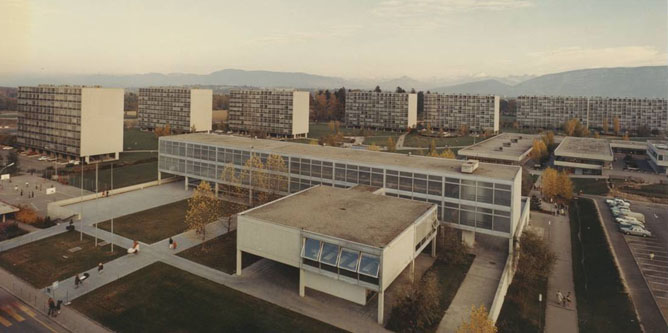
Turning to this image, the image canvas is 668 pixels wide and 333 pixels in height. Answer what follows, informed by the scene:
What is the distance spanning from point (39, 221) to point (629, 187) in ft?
265

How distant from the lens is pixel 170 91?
128 metres

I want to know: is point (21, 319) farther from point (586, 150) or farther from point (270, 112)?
point (270, 112)

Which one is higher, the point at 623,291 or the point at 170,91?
the point at 170,91

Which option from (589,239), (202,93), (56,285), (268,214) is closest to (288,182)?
(268,214)

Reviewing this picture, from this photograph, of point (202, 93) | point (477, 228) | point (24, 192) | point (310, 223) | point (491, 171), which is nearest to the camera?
point (310, 223)

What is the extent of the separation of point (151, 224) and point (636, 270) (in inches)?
1822

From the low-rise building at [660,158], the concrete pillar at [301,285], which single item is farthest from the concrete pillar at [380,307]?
the low-rise building at [660,158]

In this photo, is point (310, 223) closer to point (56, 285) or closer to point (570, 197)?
point (56, 285)

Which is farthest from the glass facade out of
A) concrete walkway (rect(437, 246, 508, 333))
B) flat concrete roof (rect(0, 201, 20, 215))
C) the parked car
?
flat concrete roof (rect(0, 201, 20, 215))

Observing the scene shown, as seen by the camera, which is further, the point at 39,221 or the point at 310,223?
the point at 39,221

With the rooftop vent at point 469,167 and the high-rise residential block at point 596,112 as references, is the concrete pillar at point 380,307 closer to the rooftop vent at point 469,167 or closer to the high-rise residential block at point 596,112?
the rooftop vent at point 469,167

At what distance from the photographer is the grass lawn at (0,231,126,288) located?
1259 inches

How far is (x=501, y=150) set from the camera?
83.1 m

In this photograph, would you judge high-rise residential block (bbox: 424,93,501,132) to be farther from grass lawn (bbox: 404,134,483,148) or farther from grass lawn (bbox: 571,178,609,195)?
grass lawn (bbox: 571,178,609,195)
